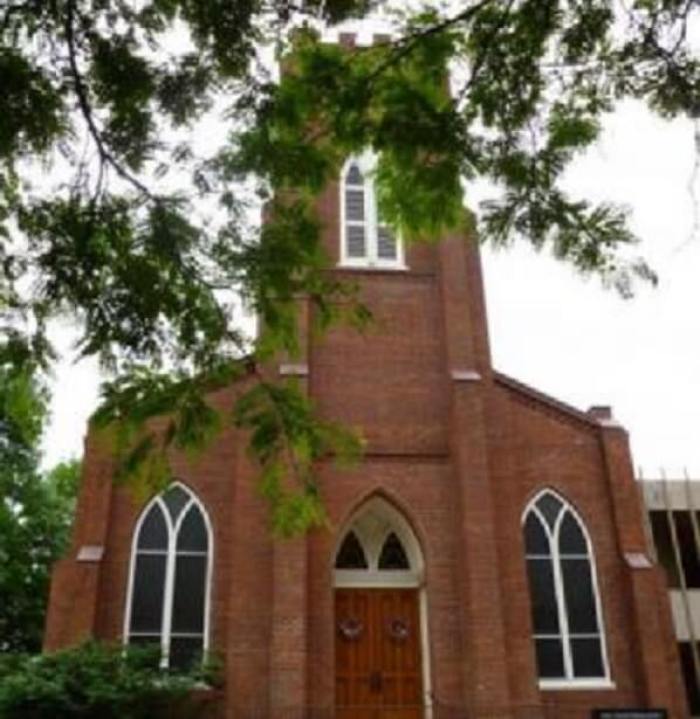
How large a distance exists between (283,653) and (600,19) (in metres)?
12.5

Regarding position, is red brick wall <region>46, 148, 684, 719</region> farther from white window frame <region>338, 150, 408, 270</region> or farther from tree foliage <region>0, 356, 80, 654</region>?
tree foliage <region>0, 356, 80, 654</region>

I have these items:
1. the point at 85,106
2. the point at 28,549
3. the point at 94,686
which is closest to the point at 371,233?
the point at 94,686

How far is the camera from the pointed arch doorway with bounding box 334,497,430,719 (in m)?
16.8

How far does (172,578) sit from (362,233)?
8.01 meters

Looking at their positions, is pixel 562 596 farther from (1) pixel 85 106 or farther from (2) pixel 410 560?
(1) pixel 85 106

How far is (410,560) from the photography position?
59.4 ft

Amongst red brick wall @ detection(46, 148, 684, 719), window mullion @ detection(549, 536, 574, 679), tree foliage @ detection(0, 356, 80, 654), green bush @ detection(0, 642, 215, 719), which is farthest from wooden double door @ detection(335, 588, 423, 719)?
tree foliage @ detection(0, 356, 80, 654)

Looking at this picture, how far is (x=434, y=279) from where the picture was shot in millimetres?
20000

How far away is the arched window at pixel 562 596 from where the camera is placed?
682 inches

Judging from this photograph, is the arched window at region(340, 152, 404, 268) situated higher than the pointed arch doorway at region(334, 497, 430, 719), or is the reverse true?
the arched window at region(340, 152, 404, 268)

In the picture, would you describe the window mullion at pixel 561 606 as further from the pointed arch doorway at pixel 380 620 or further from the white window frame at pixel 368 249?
the white window frame at pixel 368 249

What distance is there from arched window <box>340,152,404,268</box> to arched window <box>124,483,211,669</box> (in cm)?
599

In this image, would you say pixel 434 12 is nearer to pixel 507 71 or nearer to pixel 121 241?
pixel 507 71

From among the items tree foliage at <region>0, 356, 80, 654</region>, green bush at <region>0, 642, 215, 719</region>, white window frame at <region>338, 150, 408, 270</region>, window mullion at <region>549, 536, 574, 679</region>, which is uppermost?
white window frame at <region>338, 150, 408, 270</region>
